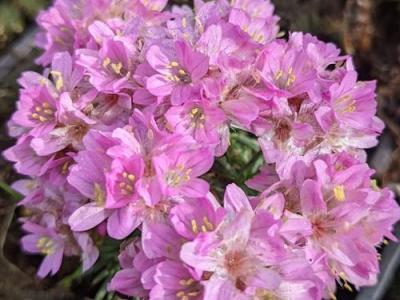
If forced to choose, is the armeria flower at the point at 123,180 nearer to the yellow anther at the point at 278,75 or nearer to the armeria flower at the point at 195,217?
the armeria flower at the point at 195,217

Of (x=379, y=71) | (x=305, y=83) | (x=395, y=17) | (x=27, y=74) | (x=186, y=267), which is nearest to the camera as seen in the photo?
(x=186, y=267)

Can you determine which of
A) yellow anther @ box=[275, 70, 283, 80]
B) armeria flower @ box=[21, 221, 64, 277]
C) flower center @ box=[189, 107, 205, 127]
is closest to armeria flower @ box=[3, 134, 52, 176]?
armeria flower @ box=[21, 221, 64, 277]

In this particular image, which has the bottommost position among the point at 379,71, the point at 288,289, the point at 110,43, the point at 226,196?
the point at 379,71

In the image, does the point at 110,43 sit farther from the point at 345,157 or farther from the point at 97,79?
the point at 345,157

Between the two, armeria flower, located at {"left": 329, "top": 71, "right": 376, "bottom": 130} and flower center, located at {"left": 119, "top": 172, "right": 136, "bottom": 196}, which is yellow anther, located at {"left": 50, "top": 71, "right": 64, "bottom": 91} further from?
armeria flower, located at {"left": 329, "top": 71, "right": 376, "bottom": 130}

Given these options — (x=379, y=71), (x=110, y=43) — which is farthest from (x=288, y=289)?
(x=379, y=71)

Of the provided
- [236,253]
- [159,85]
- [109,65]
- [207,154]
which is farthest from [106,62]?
[236,253]

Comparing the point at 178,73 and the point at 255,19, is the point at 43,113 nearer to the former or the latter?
the point at 178,73

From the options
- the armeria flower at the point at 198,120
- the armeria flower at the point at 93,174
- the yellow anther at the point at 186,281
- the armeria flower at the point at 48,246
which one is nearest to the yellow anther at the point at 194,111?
the armeria flower at the point at 198,120
